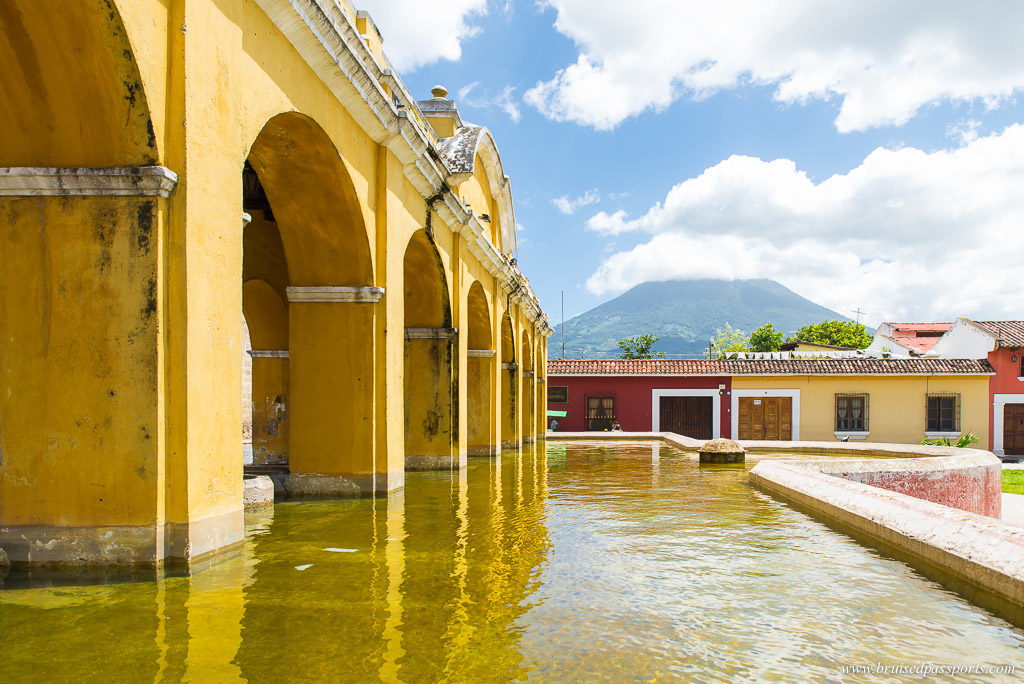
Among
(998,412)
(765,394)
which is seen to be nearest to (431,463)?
(765,394)

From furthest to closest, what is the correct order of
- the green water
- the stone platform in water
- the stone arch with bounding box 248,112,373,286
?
1. the stone platform in water
2. the stone arch with bounding box 248,112,373,286
3. the green water

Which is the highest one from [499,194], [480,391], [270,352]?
[499,194]

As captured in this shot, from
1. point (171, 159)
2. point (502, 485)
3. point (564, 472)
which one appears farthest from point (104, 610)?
point (564, 472)

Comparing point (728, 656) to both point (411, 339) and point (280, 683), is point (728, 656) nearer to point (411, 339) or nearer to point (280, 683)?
point (280, 683)

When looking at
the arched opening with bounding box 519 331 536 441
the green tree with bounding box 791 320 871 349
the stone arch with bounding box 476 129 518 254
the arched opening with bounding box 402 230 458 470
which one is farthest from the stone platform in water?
the green tree with bounding box 791 320 871 349

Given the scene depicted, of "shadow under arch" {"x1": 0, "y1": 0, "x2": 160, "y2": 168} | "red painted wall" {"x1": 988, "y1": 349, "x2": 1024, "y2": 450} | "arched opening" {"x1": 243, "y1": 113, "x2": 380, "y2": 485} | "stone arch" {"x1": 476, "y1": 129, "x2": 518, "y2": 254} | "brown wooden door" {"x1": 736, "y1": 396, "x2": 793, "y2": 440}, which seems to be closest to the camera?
"shadow under arch" {"x1": 0, "y1": 0, "x2": 160, "y2": 168}

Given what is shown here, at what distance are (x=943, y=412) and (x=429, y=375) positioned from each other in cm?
2282

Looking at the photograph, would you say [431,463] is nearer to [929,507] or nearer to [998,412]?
[929,507]

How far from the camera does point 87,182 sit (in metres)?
4.24

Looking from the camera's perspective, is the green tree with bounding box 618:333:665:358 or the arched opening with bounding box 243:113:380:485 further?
the green tree with bounding box 618:333:665:358

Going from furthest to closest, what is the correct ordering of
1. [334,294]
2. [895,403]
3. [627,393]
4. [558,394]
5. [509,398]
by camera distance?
[558,394]
[627,393]
[895,403]
[509,398]
[334,294]

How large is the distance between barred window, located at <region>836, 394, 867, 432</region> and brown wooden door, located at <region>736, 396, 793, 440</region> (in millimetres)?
1663

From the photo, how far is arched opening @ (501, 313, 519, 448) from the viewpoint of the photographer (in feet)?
58.2

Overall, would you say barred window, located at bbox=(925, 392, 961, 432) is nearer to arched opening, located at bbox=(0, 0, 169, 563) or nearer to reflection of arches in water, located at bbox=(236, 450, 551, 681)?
reflection of arches in water, located at bbox=(236, 450, 551, 681)
